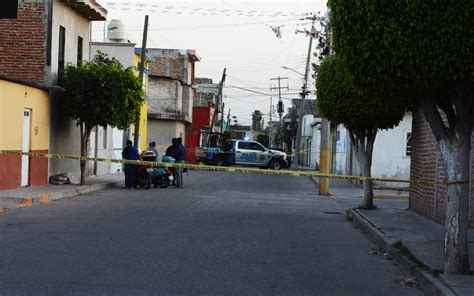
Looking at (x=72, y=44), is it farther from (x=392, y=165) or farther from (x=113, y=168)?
(x=392, y=165)

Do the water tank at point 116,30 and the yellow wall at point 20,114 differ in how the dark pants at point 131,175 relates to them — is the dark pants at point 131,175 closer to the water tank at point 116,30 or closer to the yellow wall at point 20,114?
the yellow wall at point 20,114

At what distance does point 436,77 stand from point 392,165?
27427 mm

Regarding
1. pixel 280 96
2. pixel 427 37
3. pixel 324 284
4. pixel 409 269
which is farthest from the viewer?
pixel 280 96

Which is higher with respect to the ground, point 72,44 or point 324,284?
point 72,44

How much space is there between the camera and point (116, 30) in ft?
133

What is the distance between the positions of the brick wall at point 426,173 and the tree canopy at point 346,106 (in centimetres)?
87

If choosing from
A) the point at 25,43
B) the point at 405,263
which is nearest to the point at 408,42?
the point at 405,263

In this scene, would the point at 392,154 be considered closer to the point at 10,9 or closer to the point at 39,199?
the point at 10,9

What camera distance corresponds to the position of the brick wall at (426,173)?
15.4m

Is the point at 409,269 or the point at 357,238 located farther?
the point at 357,238

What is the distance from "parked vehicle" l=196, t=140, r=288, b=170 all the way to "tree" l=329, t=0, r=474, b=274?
4025 cm

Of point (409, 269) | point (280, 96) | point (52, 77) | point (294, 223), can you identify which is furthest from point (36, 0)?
point (280, 96)

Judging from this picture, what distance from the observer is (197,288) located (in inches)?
307

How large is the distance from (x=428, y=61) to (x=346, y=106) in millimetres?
9938
